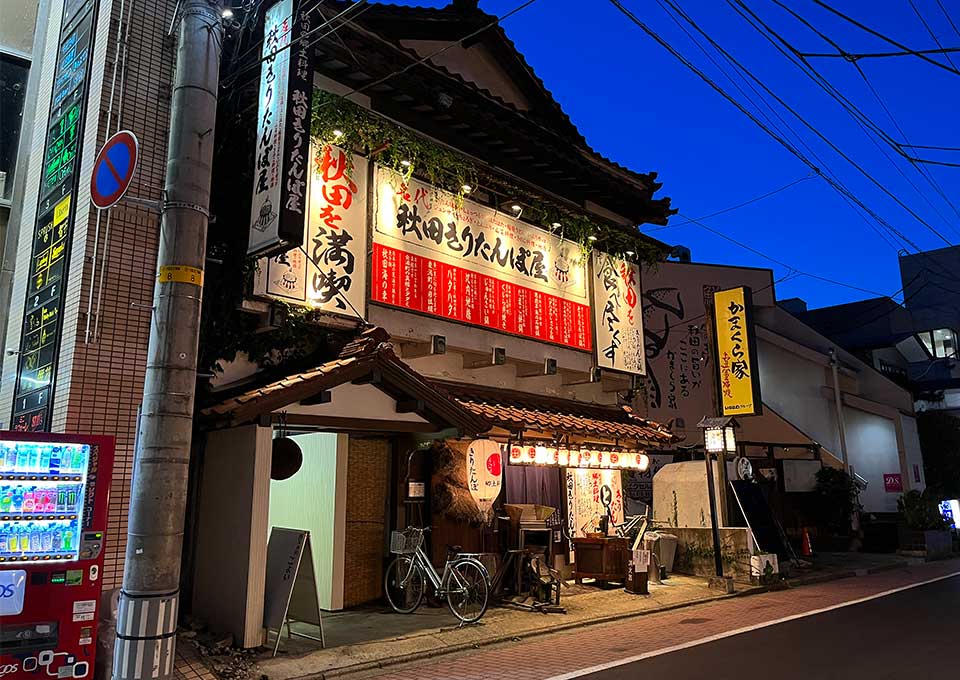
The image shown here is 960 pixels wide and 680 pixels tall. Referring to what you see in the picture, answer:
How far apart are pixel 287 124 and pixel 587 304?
370 inches

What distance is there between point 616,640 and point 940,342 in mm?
39033

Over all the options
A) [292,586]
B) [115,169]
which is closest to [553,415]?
[292,586]

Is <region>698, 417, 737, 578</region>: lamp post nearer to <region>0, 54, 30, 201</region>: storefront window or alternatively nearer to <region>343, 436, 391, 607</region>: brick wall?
<region>343, 436, 391, 607</region>: brick wall

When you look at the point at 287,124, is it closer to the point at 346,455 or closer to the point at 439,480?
the point at 346,455

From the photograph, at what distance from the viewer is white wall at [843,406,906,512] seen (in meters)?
31.9

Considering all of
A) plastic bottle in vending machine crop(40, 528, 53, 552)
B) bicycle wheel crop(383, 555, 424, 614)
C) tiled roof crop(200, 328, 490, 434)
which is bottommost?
bicycle wheel crop(383, 555, 424, 614)

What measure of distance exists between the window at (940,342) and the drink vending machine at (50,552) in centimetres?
4447

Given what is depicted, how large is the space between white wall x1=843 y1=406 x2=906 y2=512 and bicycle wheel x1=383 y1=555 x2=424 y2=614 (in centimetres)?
2715

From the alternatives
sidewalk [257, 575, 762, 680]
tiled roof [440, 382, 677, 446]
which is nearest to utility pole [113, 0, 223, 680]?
sidewalk [257, 575, 762, 680]

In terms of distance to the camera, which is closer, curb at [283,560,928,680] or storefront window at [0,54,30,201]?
curb at [283,560,928,680]

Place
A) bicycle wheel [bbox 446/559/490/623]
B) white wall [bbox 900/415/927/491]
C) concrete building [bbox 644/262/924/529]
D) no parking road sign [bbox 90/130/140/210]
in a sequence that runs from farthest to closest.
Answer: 1. white wall [bbox 900/415/927/491]
2. concrete building [bbox 644/262/924/529]
3. bicycle wheel [bbox 446/559/490/623]
4. no parking road sign [bbox 90/130/140/210]

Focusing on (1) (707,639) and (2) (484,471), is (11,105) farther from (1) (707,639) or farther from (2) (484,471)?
(1) (707,639)

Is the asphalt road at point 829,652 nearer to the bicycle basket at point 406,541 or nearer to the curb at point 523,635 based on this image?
the curb at point 523,635

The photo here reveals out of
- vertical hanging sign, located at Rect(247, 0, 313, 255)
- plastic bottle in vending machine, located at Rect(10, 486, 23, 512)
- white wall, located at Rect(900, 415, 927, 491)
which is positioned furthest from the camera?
white wall, located at Rect(900, 415, 927, 491)
